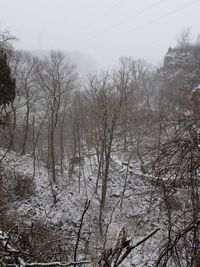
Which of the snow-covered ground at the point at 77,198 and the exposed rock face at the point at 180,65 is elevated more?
the exposed rock face at the point at 180,65

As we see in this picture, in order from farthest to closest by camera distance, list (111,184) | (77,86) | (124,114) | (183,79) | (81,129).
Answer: (183,79), (77,86), (81,129), (124,114), (111,184)

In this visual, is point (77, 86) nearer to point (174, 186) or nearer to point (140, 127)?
point (140, 127)

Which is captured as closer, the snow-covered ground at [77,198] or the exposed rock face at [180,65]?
the snow-covered ground at [77,198]

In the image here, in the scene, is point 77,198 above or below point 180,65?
below

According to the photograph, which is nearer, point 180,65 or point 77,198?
point 77,198

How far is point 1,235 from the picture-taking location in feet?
8.96

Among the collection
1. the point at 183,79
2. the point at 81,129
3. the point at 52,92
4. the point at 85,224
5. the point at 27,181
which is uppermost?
the point at 183,79

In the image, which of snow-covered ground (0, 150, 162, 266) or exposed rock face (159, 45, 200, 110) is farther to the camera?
exposed rock face (159, 45, 200, 110)

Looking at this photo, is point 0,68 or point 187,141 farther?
point 0,68

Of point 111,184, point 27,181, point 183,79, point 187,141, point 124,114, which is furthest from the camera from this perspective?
point 183,79

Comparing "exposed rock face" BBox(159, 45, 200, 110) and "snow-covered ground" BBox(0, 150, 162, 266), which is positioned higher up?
"exposed rock face" BBox(159, 45, 200, 110)

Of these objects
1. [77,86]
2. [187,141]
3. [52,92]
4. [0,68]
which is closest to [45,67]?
[52,92]

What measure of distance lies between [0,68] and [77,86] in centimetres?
1749

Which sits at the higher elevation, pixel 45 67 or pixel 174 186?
pixel 45 67
